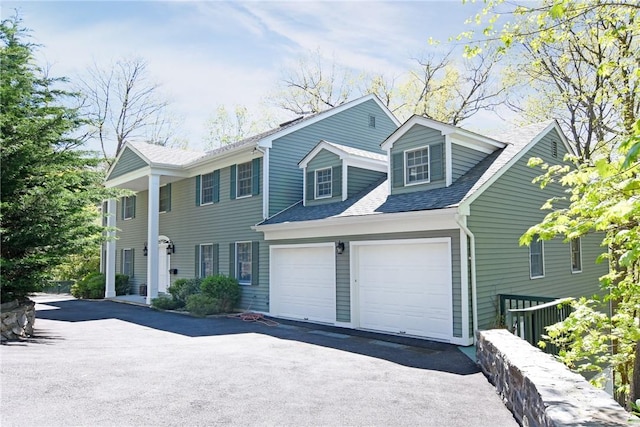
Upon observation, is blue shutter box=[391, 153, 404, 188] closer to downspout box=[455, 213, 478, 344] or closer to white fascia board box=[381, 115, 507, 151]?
white fascia board box=[381, 115, 507, 151]

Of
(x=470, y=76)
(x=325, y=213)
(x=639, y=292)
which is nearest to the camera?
(x=639, y=292)

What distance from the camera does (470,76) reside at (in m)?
25.2

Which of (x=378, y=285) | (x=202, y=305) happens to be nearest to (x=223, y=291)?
(x=202, y=305)

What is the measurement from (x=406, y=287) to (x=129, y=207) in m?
15.9

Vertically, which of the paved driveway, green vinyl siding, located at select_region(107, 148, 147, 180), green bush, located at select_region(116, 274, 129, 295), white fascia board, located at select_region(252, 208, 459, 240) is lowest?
the paved driveway

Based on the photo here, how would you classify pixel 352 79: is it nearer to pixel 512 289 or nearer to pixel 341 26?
pixel 341 26

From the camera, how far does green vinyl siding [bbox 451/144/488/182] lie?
11.0 meters

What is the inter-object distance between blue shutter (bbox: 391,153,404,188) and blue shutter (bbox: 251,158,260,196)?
467cm

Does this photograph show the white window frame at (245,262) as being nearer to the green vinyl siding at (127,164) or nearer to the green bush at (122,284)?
Answer: the green vinyl siding at (127,164)

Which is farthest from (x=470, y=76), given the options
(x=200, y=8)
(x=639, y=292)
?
(x=639, y=292)

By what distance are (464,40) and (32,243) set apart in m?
9.15

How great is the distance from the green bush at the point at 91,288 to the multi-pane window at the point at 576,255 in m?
18.0

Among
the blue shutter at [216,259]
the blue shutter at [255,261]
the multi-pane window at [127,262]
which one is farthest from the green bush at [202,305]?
the multi-pane window at [127,262]

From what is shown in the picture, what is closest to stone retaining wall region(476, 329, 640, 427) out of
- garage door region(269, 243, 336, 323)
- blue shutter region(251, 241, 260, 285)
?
garage door region(269, 243, 336, 323)
